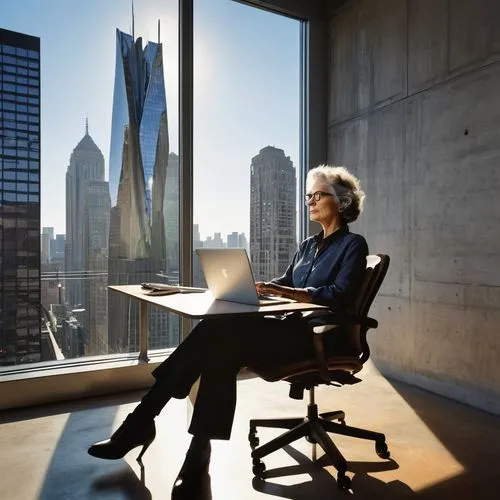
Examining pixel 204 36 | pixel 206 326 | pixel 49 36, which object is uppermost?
pixel 204 36

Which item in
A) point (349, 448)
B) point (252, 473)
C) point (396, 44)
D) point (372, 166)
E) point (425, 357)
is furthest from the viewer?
point (372, 166)

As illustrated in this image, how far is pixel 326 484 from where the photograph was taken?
2121 mm

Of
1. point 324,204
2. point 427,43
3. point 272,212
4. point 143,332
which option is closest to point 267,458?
point 324,204

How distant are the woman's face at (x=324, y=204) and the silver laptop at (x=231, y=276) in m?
0.63

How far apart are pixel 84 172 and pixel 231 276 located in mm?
2004

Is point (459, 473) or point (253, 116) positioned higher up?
point (253, 116)

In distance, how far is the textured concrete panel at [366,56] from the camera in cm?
384

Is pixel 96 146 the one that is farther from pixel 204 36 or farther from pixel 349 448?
pixel 349 448

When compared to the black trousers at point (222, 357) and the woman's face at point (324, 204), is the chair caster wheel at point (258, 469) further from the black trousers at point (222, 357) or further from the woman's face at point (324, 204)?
the woman's face at point (324, 204)

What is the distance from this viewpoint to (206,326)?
2.08m

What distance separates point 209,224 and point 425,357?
2.00 meters

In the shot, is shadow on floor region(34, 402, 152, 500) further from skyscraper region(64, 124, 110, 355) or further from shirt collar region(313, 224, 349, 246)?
shirt collar region(313, 224, 349, 246)

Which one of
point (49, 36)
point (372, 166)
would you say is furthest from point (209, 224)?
point (49, 36)

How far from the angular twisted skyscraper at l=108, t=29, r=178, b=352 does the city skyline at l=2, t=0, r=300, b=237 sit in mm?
85
